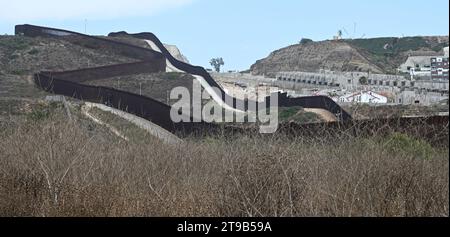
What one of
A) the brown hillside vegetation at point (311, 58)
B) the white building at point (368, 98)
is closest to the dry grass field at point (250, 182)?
the white building at point (368, 98)

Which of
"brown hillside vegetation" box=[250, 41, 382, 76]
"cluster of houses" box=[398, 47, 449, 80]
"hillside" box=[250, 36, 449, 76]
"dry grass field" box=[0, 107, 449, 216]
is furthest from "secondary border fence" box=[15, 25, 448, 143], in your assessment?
"hillside" box=[250, 36, 449, 76]

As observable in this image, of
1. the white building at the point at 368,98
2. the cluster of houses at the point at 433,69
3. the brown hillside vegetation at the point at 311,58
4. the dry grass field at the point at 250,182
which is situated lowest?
the dry grass field at the point at 250,182

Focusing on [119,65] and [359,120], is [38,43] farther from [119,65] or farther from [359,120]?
[359,120]

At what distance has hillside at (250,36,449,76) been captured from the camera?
7381 cm

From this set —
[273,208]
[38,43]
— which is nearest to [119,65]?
[38,43]

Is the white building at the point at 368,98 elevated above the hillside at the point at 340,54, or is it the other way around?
the hillside at the point at 340,54

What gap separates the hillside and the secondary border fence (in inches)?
811

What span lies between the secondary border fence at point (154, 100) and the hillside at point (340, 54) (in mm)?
20590

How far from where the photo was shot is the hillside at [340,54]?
73.8 meters

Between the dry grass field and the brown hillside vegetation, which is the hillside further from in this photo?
the dry grass field

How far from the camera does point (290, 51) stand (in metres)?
94.2

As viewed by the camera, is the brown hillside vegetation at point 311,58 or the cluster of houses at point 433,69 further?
the brown hillside vegetation at point 311,58

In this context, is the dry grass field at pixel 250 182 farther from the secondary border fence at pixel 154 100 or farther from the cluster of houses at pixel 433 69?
the cluster of houses at pixel 433 69
